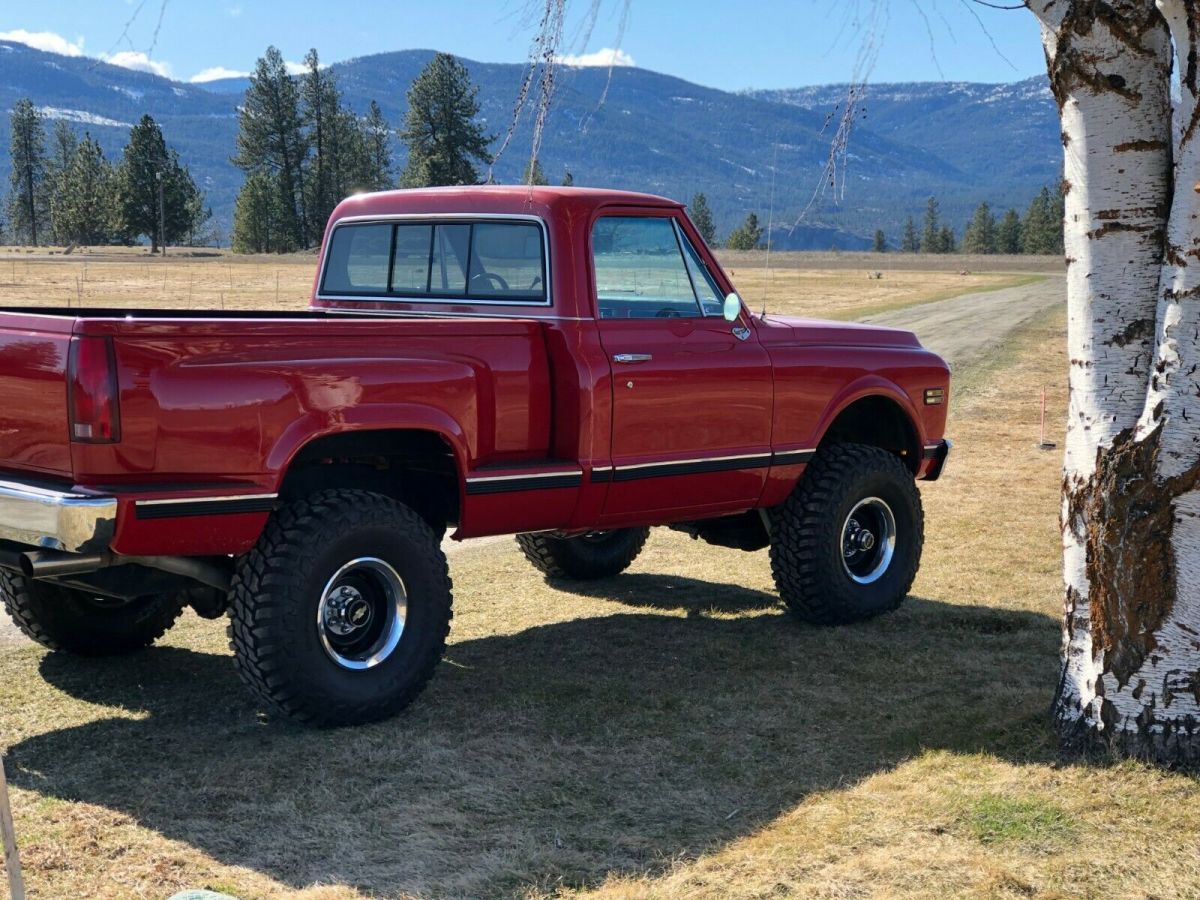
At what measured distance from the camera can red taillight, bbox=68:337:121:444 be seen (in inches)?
175

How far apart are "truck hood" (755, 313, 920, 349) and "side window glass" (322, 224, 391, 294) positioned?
185 cm

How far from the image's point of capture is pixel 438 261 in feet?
21.5

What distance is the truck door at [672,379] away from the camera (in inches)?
237

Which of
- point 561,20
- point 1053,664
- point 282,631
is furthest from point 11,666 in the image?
point 1053,664

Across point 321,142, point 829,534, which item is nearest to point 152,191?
point 321,142

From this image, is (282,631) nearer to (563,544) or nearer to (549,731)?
(549,731)

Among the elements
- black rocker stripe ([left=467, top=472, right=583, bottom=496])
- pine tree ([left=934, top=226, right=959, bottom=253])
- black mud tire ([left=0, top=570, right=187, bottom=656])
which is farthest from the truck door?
pine tree ([left=934, top=226, right=959, bottom=253])

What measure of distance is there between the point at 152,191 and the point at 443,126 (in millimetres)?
56869

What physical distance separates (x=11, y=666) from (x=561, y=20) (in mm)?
3790

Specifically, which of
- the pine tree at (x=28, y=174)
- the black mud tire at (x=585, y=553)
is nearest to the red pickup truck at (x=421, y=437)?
the black mud tire at (x=585, y=553)

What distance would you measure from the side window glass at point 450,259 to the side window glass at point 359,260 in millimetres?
324

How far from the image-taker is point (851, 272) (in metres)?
77.5

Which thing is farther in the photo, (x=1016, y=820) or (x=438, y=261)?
(x=438, y=261)

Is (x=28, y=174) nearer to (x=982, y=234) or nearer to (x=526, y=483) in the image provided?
(x=982, y=234)
